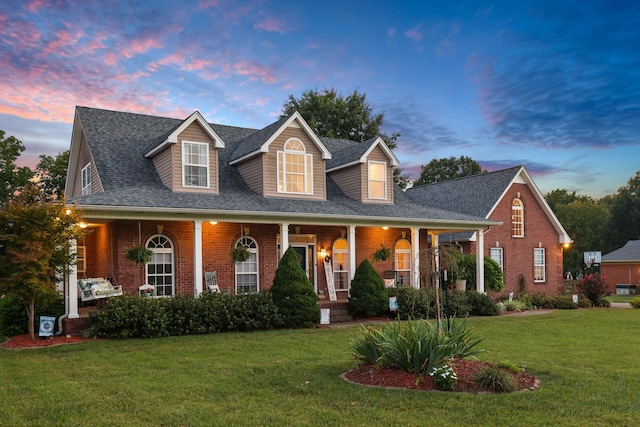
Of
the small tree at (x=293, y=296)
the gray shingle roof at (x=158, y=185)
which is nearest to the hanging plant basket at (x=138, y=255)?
the gray shingle roof at (x=158, y=185)

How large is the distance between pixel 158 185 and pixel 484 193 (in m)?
16.7

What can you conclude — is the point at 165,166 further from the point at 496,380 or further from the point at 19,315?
the point at 496,380

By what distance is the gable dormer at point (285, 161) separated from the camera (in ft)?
64.3

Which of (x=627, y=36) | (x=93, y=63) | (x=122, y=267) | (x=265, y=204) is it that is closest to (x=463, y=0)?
(x=627, y=36)

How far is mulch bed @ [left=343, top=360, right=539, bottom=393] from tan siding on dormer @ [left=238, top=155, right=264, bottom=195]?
11502 mm

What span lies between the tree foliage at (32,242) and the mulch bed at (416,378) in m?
8.39

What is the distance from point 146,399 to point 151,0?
38.6 ft

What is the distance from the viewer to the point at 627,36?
1780 centimetres

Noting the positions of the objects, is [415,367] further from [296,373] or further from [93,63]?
[93,63]

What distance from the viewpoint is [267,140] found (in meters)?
19.4

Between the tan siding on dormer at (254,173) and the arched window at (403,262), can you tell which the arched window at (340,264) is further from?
the tan siding on dormer at (254,173)

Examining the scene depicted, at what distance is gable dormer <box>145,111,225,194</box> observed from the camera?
59.5 feet

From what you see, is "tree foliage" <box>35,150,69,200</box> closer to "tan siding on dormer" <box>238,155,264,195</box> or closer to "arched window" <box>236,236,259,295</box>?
"tan siding on dormer" <box>238,155,264,195</box>

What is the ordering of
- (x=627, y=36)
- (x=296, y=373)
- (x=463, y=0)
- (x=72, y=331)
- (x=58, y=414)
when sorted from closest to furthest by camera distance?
(x=58, y=414) → (x=296, y=373) → (x=72, y=331) → (x=463, y=0) → (x=627, y=36)
